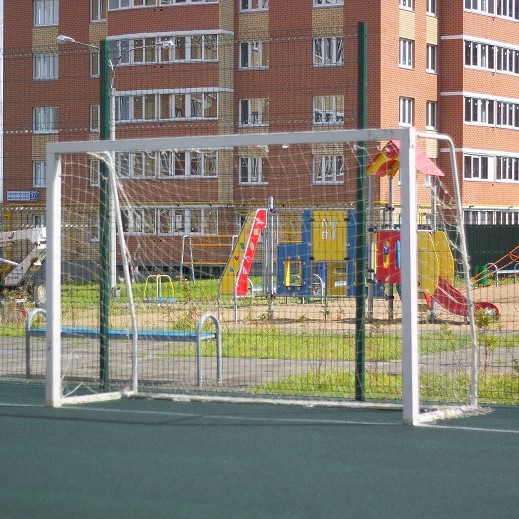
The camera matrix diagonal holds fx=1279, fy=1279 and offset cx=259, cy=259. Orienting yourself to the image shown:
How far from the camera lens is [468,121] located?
52.3 meters

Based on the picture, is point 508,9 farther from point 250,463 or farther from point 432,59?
point 250,463

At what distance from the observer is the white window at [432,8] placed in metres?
51.1

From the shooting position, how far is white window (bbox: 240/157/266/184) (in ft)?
46.0

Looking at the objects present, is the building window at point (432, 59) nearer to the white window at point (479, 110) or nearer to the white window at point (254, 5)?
the white window at point (479, 110)

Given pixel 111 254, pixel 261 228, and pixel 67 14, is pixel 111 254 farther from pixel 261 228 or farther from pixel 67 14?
pixel 67 14

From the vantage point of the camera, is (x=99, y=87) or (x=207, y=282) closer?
(x=99, y=87)

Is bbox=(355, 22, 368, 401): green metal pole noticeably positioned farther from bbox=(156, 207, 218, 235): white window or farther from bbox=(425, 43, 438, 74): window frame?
bbox=(425, 43, 438, 74): window frame

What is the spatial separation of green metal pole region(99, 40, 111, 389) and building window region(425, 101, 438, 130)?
40218 mm

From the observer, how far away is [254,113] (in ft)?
51.0

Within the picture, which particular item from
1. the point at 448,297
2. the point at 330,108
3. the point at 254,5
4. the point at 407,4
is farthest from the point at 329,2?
the point at 330,108

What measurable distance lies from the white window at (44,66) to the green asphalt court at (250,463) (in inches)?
120

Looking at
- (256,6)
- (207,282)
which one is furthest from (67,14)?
(207,282)

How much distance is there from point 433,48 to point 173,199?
130 feet

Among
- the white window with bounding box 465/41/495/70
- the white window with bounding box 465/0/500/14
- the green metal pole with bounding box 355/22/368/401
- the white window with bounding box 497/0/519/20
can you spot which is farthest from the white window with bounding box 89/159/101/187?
the white window with bounding box 497/0/519/20
